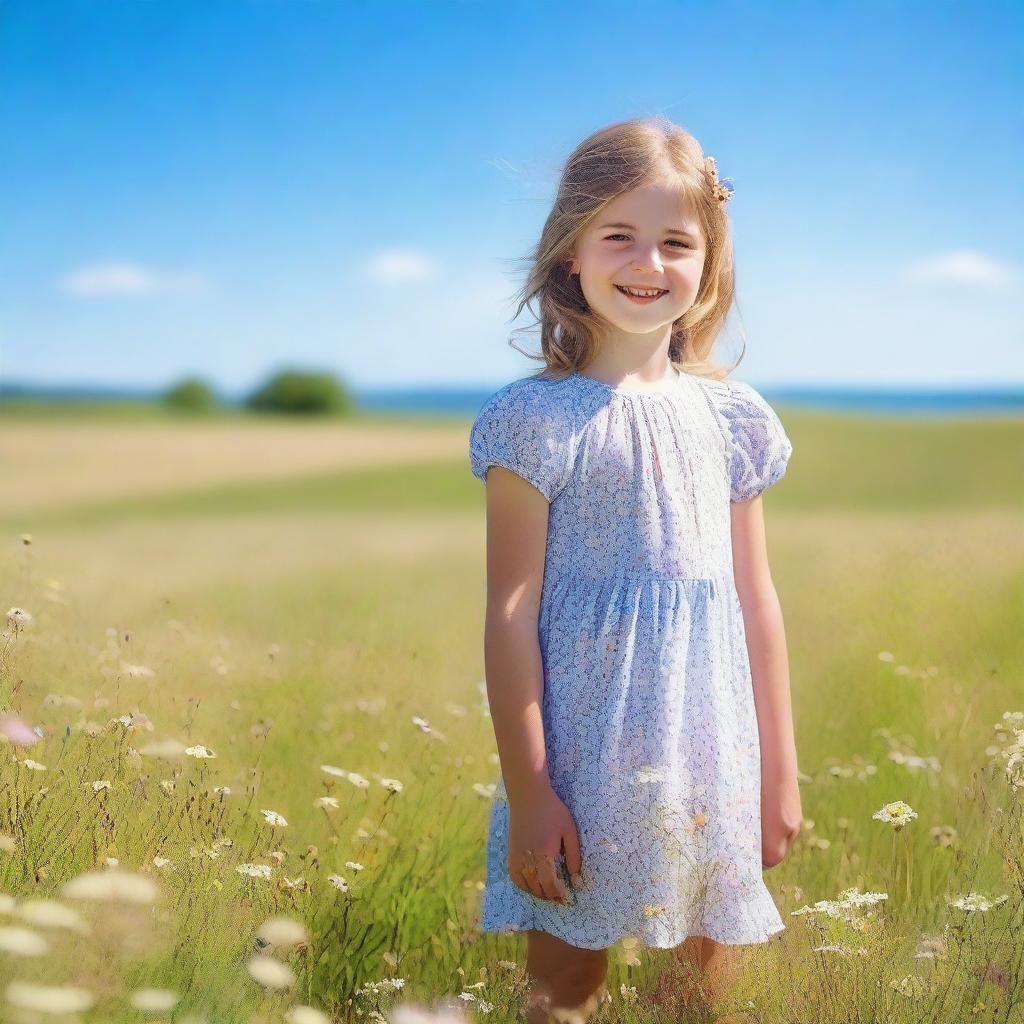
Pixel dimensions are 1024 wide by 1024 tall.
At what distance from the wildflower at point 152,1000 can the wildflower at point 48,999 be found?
69 mm

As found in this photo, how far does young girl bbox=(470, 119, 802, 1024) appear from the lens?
99.2 inches

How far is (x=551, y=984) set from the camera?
2.65 metres

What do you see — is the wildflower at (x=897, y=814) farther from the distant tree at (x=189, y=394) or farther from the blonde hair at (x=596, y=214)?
the distant tree at (x=189, y=394)

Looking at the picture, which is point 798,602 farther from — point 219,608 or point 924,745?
point 219,608

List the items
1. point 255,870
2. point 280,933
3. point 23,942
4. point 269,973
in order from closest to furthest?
point 23,942 < point 269,973 < point 280,933 < point 255,870

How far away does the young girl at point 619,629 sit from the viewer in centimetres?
252

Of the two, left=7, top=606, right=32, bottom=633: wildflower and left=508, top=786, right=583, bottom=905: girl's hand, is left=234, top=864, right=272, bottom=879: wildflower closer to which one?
left=508, top=786, right=583, bottom=905: girl's hand

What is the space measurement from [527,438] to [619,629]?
435 mm

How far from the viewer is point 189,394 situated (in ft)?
193

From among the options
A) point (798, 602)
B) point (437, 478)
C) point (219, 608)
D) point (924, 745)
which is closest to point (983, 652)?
point (924, 745)

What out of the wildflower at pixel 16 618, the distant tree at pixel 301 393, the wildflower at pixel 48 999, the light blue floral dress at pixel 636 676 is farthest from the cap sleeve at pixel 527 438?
the distant tree at pixel 301 393

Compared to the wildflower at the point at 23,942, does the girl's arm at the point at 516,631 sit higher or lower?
higher

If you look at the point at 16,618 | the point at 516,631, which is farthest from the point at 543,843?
the point at 16,618

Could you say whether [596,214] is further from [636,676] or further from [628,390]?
[636,676]
